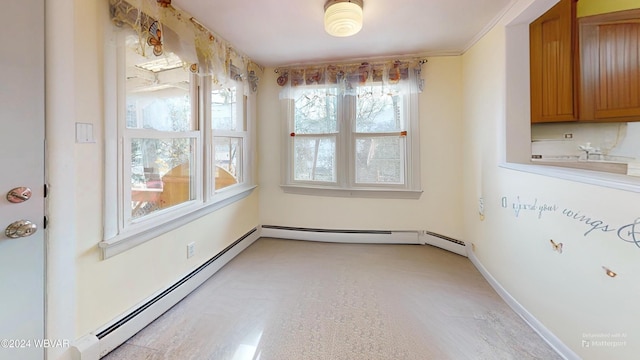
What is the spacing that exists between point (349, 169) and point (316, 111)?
2.82 ft

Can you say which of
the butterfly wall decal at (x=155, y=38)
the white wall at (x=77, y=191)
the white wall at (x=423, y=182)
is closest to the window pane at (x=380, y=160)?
the white wall at (x=423, y=182)

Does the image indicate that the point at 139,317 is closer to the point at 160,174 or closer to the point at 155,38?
the point at 160,174

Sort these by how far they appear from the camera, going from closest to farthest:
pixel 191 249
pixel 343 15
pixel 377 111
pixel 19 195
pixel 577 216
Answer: pixel 19 195 → pixel 577 216 → pixel 343 15 → pixel 191 249 → pixel 377 111

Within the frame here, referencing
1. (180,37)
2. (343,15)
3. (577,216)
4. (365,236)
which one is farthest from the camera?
(365,236)

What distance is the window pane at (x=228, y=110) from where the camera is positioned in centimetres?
258

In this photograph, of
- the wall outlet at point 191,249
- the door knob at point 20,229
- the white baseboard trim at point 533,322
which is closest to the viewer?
the door knob at point 20,229

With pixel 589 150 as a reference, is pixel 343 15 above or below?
above

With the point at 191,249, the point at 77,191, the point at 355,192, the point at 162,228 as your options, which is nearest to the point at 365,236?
the point at 355,192

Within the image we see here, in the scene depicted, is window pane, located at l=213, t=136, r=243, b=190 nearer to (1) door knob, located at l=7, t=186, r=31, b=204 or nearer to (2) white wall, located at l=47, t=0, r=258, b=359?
(2) white wall, located at l=47, t=0, r=258, b=359

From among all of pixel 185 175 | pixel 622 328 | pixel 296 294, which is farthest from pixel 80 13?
pixel 622 328

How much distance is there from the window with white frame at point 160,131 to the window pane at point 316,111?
32.0 inches

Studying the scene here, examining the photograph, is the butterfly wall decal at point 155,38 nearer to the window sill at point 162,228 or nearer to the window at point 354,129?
the window sill at point 162,228

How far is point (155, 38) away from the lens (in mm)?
1643

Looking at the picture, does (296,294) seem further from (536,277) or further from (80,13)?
(80,13)
